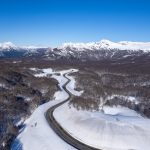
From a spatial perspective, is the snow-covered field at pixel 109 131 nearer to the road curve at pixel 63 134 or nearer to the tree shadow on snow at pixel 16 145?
the road curve at pixel 63 134

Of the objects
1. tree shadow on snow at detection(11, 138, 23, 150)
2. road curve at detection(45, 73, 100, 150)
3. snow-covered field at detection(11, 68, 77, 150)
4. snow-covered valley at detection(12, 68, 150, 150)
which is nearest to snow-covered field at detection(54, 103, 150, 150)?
snow-covered valley at detection(12, 68, 150, 150)

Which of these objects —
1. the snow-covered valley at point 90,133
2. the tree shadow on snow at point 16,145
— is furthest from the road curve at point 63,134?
the tree shadow on snow at point 16,145

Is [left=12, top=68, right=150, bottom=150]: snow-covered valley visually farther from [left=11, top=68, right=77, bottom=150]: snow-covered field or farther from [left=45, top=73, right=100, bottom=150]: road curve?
[left=45, top=73, right=100, bottom=150]: road curve

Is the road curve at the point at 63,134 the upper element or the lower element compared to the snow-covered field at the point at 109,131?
lower

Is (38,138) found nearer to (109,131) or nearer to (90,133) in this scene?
(90,133)

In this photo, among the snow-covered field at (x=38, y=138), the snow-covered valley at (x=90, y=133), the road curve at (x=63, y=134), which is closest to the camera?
the snow-covered field at (x=38, y=138)

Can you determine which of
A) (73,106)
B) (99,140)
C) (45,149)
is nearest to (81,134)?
(99,140)

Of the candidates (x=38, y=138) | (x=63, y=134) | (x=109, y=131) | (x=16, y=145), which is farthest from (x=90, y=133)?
(x=16, y=145)

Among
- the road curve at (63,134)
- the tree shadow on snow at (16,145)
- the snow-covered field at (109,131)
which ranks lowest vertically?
the tree shadow on snow at (16,145)
